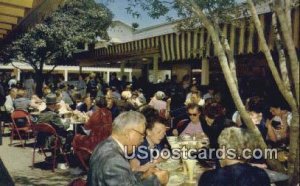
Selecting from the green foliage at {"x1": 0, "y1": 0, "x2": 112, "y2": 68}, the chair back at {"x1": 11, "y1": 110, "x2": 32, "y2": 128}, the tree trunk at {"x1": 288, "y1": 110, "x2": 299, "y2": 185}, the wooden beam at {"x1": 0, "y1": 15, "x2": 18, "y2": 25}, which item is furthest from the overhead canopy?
the green foliage at {"x1": 0, "y1": 0, "x2": 112, "y2": 68}

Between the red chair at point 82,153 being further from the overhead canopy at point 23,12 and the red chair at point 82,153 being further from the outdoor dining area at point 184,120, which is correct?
the overhead canopy at point 23,12

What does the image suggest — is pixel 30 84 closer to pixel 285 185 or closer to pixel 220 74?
pixel 220 74

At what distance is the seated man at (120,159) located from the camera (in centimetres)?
247

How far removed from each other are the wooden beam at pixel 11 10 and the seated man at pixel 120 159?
2655 mm

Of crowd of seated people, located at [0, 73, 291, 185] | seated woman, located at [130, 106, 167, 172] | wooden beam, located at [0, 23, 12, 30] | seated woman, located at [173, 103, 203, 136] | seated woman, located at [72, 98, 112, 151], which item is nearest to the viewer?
crowd of seated people, located at [0, 73, 291, 185]

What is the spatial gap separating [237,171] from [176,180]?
0.89 metres

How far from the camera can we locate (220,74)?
1495 cm

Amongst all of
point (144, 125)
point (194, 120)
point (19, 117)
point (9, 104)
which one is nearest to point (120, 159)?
point (144, 125)

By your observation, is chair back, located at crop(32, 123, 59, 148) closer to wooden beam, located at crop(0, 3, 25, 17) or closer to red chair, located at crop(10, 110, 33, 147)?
red chair, located at crop(10, 110, 33, 147)

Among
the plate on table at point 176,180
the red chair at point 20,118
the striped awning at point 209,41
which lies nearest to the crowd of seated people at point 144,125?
the plate on table at point 176,180

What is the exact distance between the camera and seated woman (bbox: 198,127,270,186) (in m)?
2.96

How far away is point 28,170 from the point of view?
306 inches

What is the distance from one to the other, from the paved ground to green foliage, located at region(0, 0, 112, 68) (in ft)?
40.3

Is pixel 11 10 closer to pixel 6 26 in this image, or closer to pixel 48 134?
pixel 6 26
